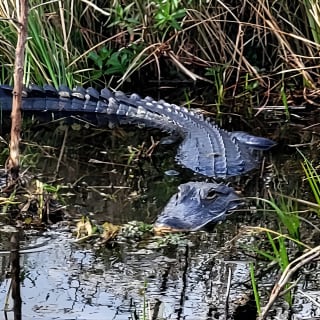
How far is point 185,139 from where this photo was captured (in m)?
5.32

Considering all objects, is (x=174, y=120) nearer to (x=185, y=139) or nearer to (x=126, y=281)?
(x=185, y=139)

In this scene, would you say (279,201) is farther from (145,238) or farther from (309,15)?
(309,15)

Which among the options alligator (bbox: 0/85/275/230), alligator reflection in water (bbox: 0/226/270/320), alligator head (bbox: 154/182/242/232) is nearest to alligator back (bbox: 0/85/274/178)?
alligator (bbox: 0/85/275/230)

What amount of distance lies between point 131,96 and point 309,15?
133cm

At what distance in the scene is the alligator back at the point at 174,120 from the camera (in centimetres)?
488

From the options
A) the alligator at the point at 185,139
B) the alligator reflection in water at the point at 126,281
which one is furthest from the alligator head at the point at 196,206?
the alligator reflection in water at the point at 126,281

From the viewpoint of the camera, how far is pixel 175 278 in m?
3.14

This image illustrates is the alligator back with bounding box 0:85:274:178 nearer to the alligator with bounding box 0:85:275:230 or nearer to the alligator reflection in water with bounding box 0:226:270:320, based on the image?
the alligator with bounding box 0:85:275:230

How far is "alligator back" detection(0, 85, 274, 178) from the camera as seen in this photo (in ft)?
16.0

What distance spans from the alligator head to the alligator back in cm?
57

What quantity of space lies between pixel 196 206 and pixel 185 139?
1315 millimetres

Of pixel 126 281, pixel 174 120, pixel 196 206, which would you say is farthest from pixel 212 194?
pixel 174 120

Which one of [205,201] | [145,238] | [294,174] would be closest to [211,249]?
[145,238]

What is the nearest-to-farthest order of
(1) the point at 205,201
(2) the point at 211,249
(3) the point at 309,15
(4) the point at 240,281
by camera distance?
(4) the point at 240,281 < (2) the point at 211,249 < (1) the point at 205,201 < (3) the point at 309,15
